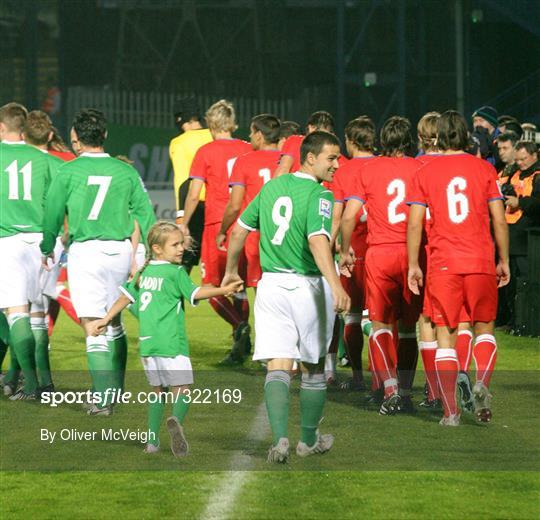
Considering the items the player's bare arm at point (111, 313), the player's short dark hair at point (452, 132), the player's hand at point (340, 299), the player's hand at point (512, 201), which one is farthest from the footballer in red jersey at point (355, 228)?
the player's hand at point (512, 201)

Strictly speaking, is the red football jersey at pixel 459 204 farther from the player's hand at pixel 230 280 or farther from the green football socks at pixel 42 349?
the green football socks at pixel 42 349

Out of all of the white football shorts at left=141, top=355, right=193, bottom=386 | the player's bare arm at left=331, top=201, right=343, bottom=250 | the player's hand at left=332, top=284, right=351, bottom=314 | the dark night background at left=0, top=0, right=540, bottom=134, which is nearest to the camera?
the player's hand at left=332, top=284, right=351, bottom=314

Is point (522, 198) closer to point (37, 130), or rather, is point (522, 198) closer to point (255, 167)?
point (255, 167)

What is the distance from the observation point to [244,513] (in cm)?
685

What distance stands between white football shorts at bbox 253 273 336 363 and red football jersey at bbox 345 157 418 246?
6.69 ft

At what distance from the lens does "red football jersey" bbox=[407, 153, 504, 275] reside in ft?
29.7

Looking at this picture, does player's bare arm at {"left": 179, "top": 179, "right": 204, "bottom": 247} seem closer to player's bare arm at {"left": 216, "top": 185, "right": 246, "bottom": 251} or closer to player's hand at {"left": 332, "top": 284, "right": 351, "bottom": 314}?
player's bare arm at {"left": 216, "top": 185, "right": 246, "bottom": 251}

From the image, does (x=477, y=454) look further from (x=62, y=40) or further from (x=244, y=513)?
(x=62, y=40)

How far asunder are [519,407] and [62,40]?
27849mm

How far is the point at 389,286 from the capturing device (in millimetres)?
9859

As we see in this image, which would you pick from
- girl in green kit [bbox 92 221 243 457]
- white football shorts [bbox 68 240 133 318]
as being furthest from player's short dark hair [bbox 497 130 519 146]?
girl in green kit [bbox 92 221 243 457]

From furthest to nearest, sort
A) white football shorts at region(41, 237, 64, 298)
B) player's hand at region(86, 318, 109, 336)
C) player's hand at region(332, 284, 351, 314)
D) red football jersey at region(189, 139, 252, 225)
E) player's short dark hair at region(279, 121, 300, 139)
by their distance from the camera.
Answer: red football jersey at region(189, 139, 252, 225), player's short dark hair at region(279, 121, 300, 139), white football shorts at region(41, 237, 64, 298), player's hand at region(86, 318, 109, 336), player's hand at region(332, 284, 351, 314)

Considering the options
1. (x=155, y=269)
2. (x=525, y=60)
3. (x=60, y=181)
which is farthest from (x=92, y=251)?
(x=525, y=60)

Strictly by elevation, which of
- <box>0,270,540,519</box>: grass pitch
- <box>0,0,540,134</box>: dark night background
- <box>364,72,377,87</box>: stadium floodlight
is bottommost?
<box>0,270,540,519</box>: grass pitch
